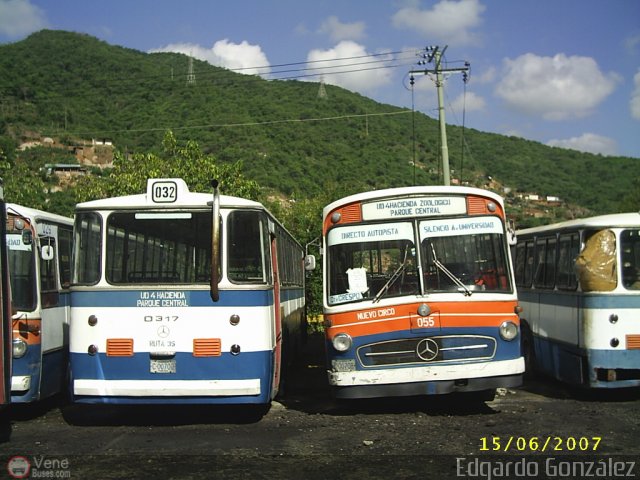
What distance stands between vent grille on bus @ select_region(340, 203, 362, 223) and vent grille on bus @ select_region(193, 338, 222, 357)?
2.33m

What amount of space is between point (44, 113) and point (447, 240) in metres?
82.1

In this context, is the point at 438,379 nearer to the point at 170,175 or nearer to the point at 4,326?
the point at 4,326

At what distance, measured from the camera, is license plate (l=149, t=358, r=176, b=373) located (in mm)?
8906

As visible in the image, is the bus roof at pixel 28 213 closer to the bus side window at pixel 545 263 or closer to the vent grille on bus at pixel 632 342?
the bus side window at pixel 545 263

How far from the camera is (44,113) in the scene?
83.4 m

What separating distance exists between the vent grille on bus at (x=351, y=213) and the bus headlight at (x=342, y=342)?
1511 millimetres

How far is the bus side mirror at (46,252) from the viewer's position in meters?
10.0

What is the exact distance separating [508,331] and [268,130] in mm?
65592

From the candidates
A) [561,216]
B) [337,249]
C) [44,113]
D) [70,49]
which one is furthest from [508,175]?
[337,249]

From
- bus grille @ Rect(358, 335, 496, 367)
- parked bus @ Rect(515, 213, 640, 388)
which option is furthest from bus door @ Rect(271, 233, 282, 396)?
parked bus @ Rect(515, 213, 640, 388)

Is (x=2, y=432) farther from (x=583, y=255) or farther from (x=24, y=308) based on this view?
(x=583, y=255)

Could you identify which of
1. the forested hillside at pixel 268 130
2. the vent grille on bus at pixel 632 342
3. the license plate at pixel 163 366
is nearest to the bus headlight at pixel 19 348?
the license plate at pixel 163 366

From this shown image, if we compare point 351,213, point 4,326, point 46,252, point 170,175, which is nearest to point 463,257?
point 351,213

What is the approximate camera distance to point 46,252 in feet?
33.0
